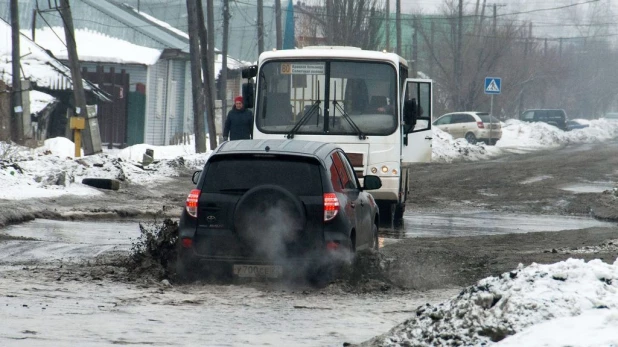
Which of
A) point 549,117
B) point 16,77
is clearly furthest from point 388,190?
point 549,117

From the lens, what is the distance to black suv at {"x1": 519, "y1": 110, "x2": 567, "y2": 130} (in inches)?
2864

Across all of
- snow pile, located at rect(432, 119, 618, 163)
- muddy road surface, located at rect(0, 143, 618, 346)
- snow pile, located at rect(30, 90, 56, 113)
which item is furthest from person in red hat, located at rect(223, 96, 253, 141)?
snow pile, located at rect(432, 119, 618, 163)

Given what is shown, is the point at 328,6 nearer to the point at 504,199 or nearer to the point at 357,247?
the point at 504,199

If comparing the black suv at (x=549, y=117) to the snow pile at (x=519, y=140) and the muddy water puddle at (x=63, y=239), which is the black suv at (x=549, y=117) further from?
the muddy water puddle at (x=63, y=239)

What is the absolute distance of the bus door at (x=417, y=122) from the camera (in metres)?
17.1

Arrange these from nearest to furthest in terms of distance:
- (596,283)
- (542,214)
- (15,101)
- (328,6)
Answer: (596,283)
(542,214)
(15,101)
(328,6)

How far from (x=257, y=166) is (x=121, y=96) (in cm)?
3473

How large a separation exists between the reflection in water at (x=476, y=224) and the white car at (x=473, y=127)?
30923 millimetres

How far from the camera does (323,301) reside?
9.65 meters

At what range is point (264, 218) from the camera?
9805mm

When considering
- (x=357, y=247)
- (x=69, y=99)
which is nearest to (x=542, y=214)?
(x=357, y=247)

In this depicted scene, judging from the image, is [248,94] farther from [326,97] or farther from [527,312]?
[527,312]

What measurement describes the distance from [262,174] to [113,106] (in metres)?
35.3

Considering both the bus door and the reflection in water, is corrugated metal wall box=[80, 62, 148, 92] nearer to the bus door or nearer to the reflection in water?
the reflection in water
